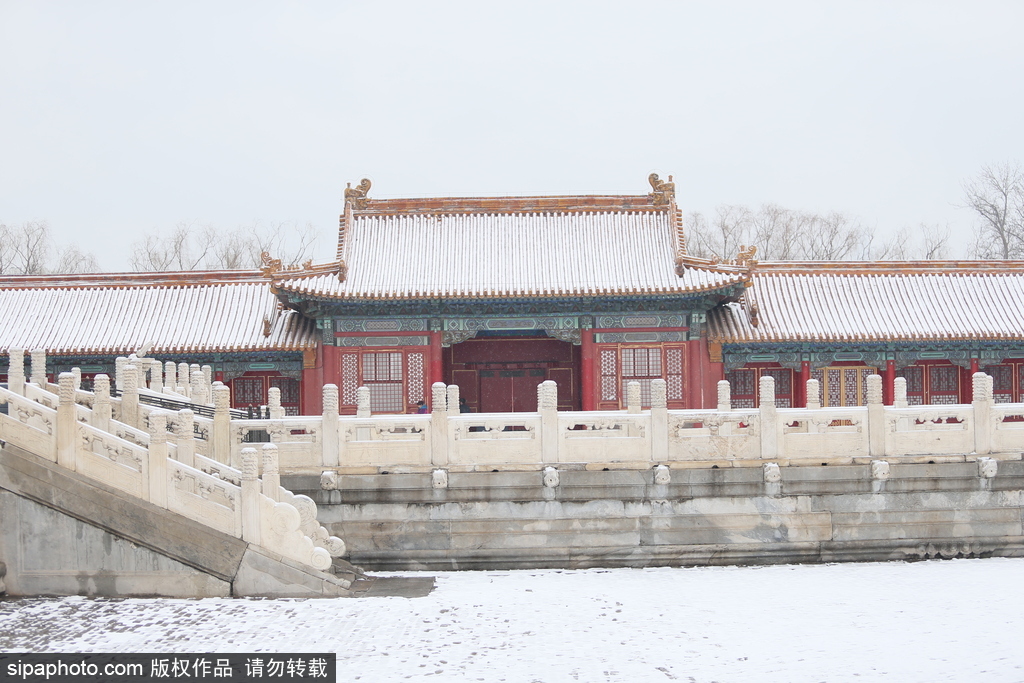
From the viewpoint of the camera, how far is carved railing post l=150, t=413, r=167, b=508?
35.2 ft

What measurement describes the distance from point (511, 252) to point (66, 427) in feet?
42.2

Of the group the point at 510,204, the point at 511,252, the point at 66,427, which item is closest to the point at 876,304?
the point at 511,252

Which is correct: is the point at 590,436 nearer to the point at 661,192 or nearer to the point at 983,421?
the point at 983,421

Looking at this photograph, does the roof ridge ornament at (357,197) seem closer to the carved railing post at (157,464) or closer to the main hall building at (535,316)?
the main hall building at (535,316)

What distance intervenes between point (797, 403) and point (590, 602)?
13.4m

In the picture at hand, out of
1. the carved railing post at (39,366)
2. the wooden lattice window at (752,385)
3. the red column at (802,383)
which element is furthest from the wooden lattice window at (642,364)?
the carved railing post at (39,366)

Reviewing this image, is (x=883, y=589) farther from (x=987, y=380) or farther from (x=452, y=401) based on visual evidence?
(x=452, y=401)

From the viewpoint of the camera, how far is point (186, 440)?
457 inches

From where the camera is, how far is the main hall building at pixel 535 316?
69.5ft

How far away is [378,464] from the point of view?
12297mm

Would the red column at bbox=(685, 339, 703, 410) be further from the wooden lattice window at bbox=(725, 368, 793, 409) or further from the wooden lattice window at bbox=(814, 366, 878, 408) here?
the wooden lattice window at bbox=(814, 366, 878, 408)

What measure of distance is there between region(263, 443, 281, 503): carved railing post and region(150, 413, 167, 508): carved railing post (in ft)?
3.64

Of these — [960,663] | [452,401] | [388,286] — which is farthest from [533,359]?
[960,663]

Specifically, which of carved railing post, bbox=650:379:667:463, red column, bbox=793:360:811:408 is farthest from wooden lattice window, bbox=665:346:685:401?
carved railing post, bbox=650:379:667:463
